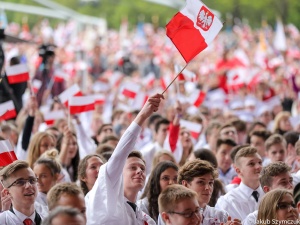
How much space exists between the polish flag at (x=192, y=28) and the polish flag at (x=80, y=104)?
4.50m

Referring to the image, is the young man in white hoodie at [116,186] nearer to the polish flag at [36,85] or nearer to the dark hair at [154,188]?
the dark hair at [154,188]

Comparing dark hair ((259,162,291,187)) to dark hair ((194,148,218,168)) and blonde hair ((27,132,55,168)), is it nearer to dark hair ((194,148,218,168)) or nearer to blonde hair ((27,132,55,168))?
dark hair ((194,148,218,168))

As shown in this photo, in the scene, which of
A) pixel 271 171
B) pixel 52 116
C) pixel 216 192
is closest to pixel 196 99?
pixel 52 116

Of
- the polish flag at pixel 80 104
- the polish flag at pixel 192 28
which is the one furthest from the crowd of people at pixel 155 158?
the polish flag at pixel 192 28

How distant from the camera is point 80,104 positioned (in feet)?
43.3

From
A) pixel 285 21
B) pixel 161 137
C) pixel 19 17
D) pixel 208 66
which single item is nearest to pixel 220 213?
pixel 161 137

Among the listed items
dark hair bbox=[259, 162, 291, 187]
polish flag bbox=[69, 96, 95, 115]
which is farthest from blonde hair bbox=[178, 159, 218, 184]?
polish flag bbox=[69, 96, 95, 115]

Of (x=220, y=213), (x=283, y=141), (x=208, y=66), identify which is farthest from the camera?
(x=208, y=66)

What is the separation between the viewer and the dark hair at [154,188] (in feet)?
28.6

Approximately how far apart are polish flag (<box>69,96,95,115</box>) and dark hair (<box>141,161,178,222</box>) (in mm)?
4246

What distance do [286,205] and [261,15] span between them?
43.8 metres

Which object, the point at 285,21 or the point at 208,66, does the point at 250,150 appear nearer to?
the point at 208,66

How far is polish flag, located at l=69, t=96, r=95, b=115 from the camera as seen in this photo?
1308 cm

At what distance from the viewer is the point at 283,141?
1185 cm
